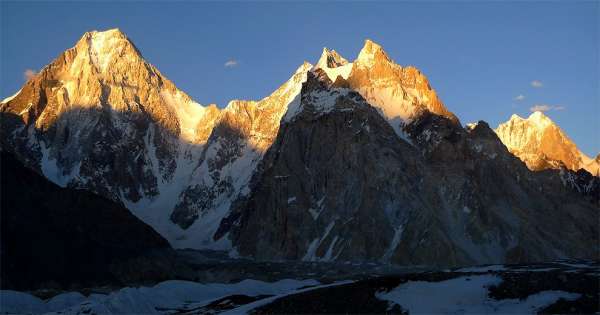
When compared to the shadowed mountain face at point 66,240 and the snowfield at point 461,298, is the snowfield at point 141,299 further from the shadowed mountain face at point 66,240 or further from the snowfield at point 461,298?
the shadowed mountain face at point 66,240

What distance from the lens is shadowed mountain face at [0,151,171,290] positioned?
456 feet

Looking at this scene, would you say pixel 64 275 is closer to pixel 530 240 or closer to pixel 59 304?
pixel 59 304

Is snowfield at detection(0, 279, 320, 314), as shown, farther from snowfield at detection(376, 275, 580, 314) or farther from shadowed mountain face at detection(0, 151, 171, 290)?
shadowed mountain face at detection(0, 151, 171, 290)

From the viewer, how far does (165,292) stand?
285ft

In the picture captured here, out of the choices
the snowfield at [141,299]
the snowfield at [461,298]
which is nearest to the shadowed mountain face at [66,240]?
the snowfield at [141,299]

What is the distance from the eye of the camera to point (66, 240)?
15175 cm

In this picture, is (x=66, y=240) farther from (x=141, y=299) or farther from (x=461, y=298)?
(x=461, y=298)

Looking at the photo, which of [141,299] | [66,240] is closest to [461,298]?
[141,299]

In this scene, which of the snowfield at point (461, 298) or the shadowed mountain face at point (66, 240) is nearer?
the snowfield at point (461, 298)

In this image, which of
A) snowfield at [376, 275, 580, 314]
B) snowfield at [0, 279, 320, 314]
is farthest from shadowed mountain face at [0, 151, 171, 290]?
snowfield at [376, 275, 580, 314]

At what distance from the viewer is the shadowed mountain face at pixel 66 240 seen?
139m

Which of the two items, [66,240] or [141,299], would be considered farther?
[66,240]

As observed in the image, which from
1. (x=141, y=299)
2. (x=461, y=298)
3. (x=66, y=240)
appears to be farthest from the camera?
(x=66, y=240)

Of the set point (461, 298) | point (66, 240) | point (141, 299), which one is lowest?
point (141, 299)
